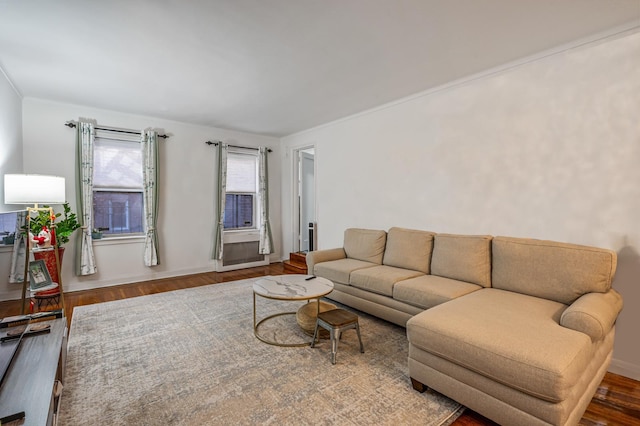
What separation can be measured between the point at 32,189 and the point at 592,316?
4.72 metres

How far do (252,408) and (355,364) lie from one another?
858 millimetres

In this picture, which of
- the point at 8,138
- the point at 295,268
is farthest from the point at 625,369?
the point at 8,138

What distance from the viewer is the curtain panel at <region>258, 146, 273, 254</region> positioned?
606cm

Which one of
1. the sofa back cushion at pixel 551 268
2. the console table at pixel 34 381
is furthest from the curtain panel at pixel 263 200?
the sofa back cushion at pixel 551 268

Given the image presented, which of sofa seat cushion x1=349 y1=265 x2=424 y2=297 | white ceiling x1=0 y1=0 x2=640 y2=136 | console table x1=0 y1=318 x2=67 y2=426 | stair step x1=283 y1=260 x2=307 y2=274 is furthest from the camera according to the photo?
stair step x1=283 y1=260 x2=307 y2=274

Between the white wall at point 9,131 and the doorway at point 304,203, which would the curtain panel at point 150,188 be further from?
the doorway at point 304,203

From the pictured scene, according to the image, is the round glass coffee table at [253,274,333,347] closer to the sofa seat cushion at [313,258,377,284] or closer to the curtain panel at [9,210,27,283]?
the sofa seat cushion at [313,258,377,284]

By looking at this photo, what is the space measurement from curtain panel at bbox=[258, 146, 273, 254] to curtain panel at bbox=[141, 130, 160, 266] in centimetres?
188

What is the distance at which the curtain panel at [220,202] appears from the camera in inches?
218

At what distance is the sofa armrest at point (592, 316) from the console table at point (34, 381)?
264 cm

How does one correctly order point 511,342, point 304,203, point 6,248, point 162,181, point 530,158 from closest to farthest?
1. point 511,342
2. point 530,158
3. point 6,248
4. point 162,181
5. point 304,203

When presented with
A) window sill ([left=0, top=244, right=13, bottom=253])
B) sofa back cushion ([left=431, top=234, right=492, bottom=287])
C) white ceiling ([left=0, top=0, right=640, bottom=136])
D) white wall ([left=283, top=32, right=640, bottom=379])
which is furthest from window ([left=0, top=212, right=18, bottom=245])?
sofa back cushion ([left=431, top=234, right=492, bottom=287])

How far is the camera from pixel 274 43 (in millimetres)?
2578

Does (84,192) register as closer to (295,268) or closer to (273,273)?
(273,273)
